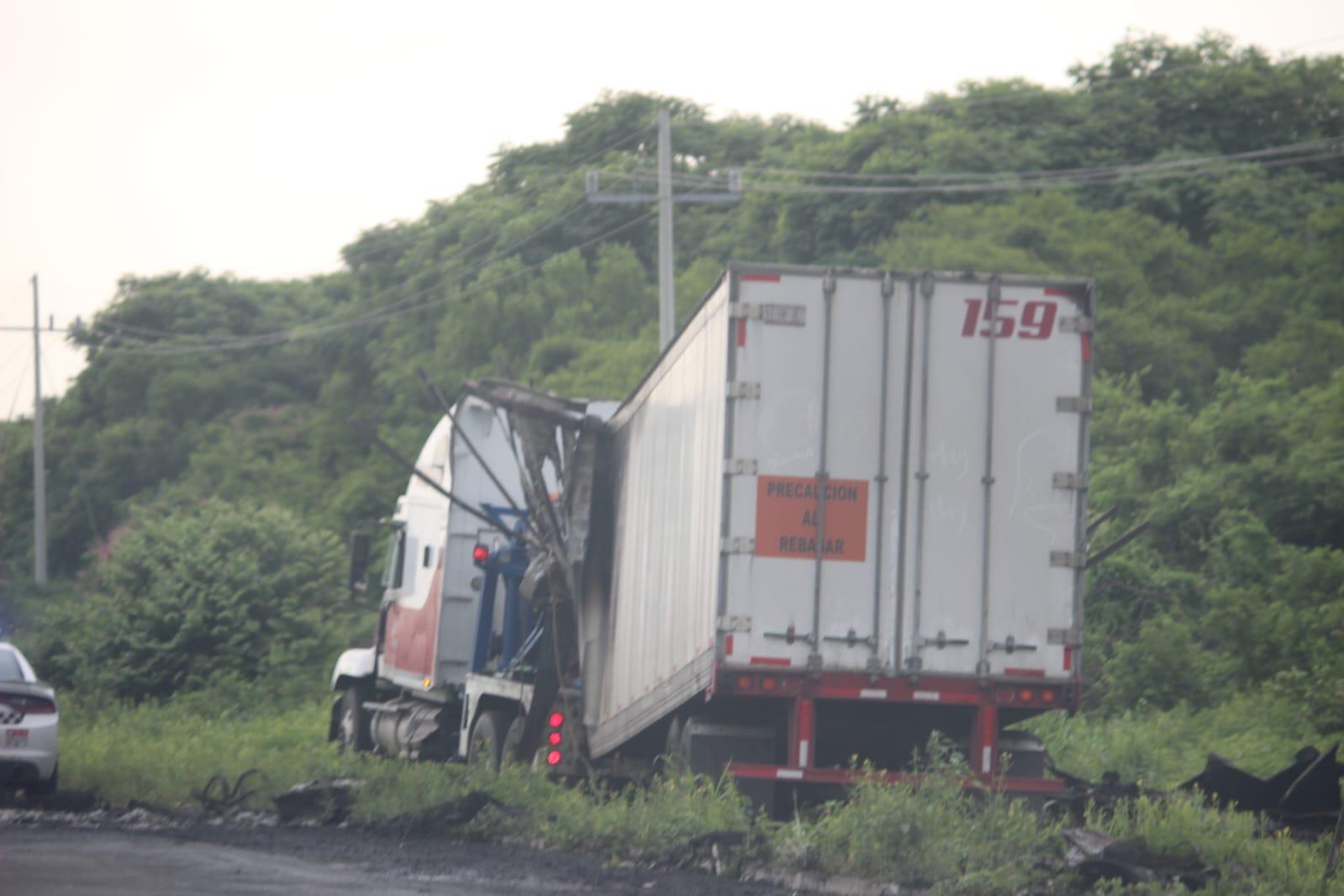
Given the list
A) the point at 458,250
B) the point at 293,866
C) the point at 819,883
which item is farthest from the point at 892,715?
the point at 458,250

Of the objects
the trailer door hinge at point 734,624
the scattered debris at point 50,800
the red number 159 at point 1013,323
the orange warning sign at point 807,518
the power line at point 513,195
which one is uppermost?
the power line at point 513,195

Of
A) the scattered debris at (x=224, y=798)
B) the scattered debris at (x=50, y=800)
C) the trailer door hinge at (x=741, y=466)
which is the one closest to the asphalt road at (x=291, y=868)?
the scattered debris at (x=50, y=800)

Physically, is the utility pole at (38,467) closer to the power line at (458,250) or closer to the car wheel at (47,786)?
the power line at (458,250)

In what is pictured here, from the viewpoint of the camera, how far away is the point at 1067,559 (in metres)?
11.6

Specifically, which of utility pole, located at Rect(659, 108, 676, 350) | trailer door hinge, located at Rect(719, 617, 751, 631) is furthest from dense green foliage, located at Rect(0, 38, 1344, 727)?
trailer door hinge, located at Rect(719, 617, 751, 631)

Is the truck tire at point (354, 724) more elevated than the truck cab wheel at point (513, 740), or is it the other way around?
the truck cab wheel at point (513, 740)

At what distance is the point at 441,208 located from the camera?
198 feet

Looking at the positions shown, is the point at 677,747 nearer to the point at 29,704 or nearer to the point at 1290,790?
the point at 1290,790

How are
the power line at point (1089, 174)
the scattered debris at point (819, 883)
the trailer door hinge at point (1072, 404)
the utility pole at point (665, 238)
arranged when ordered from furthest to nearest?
1. the power line at point (1089, 174)
2. the utility pole at point (665, 238)
3. the trailer door hinge at point (1072, 404)
4. the scattered debris at point (819, 883)

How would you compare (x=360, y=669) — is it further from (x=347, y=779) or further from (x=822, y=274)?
(x=822, y=274)

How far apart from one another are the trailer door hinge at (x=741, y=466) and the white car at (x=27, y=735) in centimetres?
591

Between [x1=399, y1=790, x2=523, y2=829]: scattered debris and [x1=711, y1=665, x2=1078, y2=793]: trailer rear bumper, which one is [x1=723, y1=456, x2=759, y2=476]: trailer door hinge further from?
[x1=399, y1=790, x2=523, y2=829]: scattered debris

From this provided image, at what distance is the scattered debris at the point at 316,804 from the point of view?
13.5 m

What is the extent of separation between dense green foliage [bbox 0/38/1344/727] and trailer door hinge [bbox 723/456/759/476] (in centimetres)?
865
